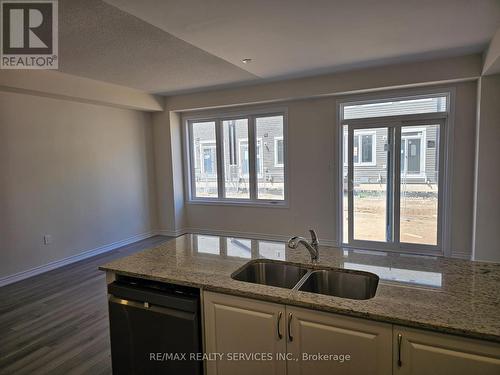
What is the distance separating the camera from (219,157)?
5.91 metres

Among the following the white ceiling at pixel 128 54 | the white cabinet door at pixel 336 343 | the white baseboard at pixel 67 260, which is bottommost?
the white baseboard at pixel 67 260

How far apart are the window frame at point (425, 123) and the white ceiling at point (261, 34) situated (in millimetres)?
569

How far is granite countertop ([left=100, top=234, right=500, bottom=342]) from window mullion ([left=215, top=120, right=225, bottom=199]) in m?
3.54

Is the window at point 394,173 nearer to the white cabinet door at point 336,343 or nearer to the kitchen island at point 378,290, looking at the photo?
the kitchen island at point 378,290

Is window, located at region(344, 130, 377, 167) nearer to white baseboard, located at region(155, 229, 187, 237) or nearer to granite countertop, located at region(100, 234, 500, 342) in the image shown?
granite countertop, located at region(100, 234, 500, 342)

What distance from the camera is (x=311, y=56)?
12.1ft

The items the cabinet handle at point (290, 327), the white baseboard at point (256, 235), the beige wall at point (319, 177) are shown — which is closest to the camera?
the cabinet handle at point (290, 327)

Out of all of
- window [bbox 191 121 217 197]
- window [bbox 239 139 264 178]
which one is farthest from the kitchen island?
window [bbox 191 121 217 197]

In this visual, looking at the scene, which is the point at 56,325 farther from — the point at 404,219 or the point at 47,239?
the point at 404,219

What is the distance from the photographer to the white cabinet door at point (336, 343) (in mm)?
1310

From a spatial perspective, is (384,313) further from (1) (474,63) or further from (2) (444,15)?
(1) (474,63)

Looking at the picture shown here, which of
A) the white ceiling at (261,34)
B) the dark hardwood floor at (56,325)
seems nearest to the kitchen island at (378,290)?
the dark hardwood floor at (56,325)

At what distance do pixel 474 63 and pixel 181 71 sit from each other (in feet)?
11.6

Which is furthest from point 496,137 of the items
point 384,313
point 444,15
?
point 384,313
